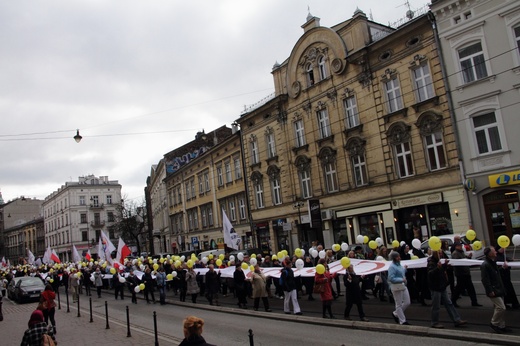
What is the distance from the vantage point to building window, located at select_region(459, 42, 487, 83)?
22.5 m

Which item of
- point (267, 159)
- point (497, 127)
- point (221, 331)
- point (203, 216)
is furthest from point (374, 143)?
point (203, 216)

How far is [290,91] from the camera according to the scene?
34562 mm

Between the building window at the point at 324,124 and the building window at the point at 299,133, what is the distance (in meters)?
1.99

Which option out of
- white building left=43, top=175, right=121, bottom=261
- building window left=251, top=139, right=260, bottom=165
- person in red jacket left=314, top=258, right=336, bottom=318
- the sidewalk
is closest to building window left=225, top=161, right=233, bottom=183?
building window left=251, top=139, right=260, bottom=165

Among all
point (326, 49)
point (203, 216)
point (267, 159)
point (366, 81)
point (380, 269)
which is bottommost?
point (380, 269)

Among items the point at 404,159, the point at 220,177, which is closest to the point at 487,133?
the point at 404,159

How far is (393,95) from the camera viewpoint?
2689 centimetres

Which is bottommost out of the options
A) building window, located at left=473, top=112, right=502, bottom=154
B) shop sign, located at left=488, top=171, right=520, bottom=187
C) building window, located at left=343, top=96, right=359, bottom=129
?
shop sign, located at left=488, top=171, right=520, bottom=187

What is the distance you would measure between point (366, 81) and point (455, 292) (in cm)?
1884

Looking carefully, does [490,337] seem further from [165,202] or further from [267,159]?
[165,202]

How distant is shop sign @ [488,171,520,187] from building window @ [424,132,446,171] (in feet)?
9.64

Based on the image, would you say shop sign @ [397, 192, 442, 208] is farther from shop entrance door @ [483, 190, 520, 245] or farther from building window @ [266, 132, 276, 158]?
building window @ [266, 132, 276, 158]

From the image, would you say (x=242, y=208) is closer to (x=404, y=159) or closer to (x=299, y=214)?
(x=299, y=214)

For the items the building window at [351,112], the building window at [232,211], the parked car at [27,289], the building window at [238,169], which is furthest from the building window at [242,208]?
the parked car at [27,289]
